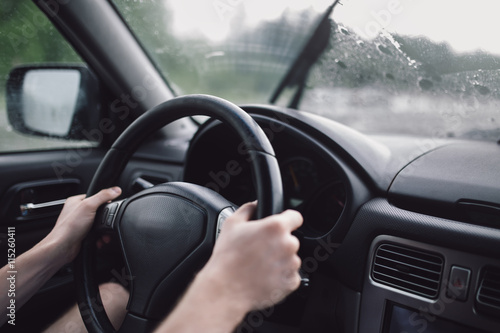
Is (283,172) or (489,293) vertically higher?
(489,293)

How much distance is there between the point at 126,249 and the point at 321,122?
92 cm

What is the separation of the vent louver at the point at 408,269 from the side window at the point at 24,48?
1835 mm

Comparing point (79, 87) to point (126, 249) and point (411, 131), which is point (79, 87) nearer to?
point (126, 249)

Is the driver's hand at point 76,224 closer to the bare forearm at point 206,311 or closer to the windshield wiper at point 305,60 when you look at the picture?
the bare forearm at point 206,311

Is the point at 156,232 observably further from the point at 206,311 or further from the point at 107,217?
the point at 206,311

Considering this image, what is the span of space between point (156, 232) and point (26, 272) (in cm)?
50

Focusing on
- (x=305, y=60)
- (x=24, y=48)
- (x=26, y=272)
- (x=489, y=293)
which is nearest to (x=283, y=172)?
(x=305, y=60)

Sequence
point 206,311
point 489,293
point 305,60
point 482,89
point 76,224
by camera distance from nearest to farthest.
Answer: point 206,311 < point 489,293 < point 76,224 < point 482,89 < point 305,60

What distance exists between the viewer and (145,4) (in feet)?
7.49

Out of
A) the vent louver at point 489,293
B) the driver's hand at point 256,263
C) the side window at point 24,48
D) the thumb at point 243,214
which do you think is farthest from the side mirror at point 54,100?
the vent louver at point 489,293

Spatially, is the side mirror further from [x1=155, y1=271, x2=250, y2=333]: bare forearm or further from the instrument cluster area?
[x1=155, y1=271, x2=250, y2=333]: bare forearm

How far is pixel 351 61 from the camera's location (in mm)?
1936

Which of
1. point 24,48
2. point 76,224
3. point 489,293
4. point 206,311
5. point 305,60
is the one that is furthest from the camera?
point 305,60

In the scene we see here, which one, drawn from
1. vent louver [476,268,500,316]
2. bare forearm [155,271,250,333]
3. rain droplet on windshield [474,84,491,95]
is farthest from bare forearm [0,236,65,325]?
rain droplet on windshield [474,84,491,95]
